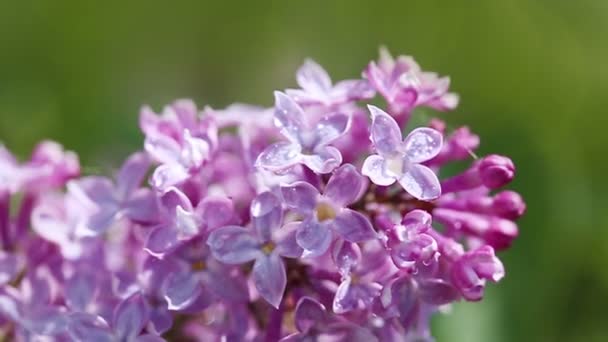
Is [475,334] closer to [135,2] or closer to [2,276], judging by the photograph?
[2,276]

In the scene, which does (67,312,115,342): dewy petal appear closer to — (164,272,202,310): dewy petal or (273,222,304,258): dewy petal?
(164,272,202,310): dewy petal

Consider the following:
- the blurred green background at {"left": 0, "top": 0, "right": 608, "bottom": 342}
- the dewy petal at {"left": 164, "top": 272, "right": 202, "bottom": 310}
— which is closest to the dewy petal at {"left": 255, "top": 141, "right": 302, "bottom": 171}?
the dewy petal at {"left": 164, "top": 272, "right": 202, "bottom": 310}

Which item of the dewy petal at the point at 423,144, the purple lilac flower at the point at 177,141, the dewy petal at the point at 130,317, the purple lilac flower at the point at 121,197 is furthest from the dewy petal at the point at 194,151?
the dewy petal at the point at 423,144

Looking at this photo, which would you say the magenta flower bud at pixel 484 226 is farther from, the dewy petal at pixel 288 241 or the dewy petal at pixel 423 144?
the dewy petal at pixel 288 241

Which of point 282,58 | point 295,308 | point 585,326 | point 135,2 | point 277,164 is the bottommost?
point 585,326

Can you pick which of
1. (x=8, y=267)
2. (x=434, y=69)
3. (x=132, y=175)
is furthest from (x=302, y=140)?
(x=434, y=69)

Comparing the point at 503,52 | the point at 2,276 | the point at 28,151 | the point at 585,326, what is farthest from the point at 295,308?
the point at 503,52
